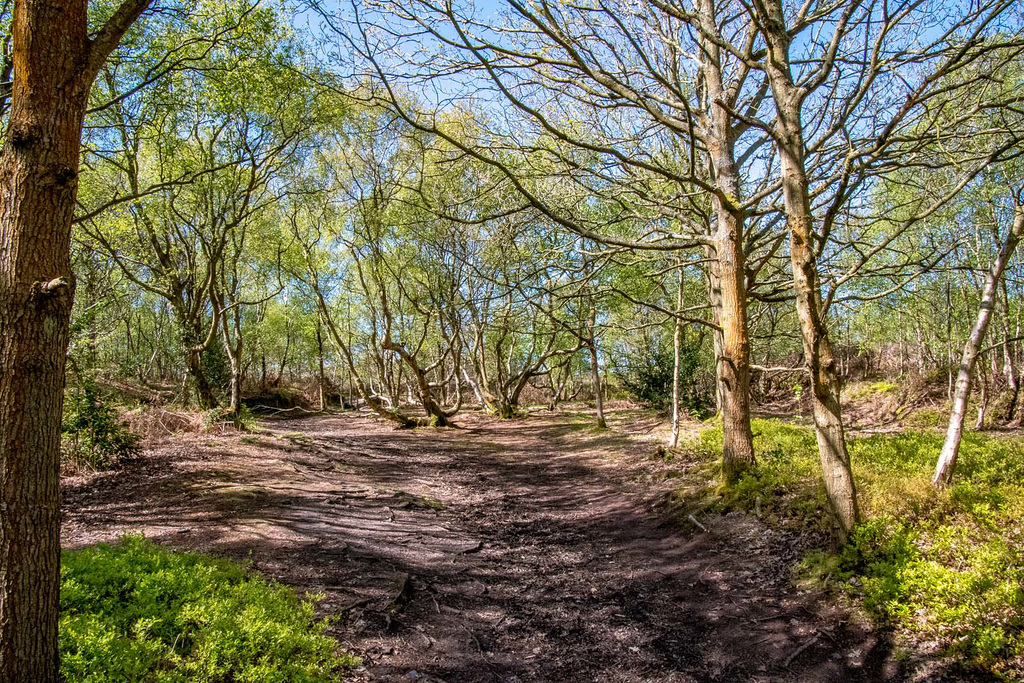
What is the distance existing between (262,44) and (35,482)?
10321 mm

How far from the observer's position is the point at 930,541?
14.7 feet

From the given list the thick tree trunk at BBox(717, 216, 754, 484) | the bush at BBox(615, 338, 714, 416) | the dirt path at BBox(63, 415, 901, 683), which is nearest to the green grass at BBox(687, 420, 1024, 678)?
the dirt path at BBox(63, 415, 901, 683)

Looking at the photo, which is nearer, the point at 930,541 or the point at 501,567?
the point at 930,541

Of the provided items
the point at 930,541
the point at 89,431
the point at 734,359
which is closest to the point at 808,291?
the point at 930,541

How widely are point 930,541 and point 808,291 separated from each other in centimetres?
230

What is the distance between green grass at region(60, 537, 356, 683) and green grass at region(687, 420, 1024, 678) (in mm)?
4113

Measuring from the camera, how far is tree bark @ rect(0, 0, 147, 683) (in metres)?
2.41

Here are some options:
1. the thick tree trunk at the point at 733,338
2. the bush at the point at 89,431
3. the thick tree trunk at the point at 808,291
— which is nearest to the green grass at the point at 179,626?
the thick tree trunk at the point at 808,291

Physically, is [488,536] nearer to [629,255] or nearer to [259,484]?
[259,484]

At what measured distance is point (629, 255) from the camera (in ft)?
36.9

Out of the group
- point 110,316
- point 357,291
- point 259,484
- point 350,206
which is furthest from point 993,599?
point 110,316

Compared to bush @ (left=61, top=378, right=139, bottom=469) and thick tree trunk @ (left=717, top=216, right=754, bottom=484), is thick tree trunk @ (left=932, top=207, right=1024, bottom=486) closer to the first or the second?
thick tree trunk @ (left=717, top=216, right=754, bottom=484)

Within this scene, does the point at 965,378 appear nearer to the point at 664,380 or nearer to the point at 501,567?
the point at 501,567

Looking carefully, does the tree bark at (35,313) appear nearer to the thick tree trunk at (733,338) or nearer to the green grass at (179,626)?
the green grass at (179,626)
